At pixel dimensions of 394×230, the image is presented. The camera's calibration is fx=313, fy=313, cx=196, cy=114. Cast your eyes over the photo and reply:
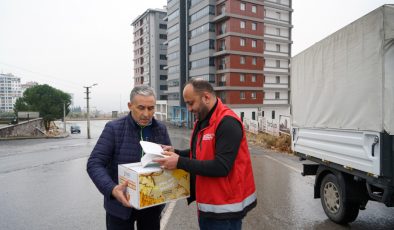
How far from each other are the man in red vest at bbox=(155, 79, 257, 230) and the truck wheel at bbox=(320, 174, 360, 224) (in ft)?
9.03

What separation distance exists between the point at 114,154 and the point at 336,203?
12.8 feet

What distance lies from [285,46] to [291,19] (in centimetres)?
517

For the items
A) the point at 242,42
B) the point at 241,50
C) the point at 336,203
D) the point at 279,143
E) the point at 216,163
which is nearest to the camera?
the point at 216,163

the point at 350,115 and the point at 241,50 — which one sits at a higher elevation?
the point at 241,50

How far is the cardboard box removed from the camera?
2.35 meters

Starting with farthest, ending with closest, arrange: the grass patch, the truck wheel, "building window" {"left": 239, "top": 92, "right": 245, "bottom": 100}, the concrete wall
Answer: "building window" {"left": 239, "top": 92, "right": 245, "bottom": 100} → the concrete wall → the grass patch → the truck wheel

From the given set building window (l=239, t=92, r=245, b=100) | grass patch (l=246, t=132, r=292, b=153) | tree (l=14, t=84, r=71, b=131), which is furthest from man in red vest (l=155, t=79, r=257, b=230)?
tree (l=14, t=84, r=71, b=131)

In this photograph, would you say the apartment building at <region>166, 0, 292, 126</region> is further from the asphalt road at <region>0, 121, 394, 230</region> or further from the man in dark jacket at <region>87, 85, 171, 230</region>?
the man in dark jacket at <region>87, 85, 171, 230</region>

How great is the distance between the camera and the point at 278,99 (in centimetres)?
5519

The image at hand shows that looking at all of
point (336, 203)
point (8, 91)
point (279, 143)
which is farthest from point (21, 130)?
point (8, 91)

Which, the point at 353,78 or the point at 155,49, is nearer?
the point at 353,78

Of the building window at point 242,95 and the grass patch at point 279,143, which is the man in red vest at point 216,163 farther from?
the building window at point 242,95

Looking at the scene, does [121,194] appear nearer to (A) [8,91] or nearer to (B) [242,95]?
(B) [242,95]

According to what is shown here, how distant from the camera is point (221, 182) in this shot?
2492 mm
